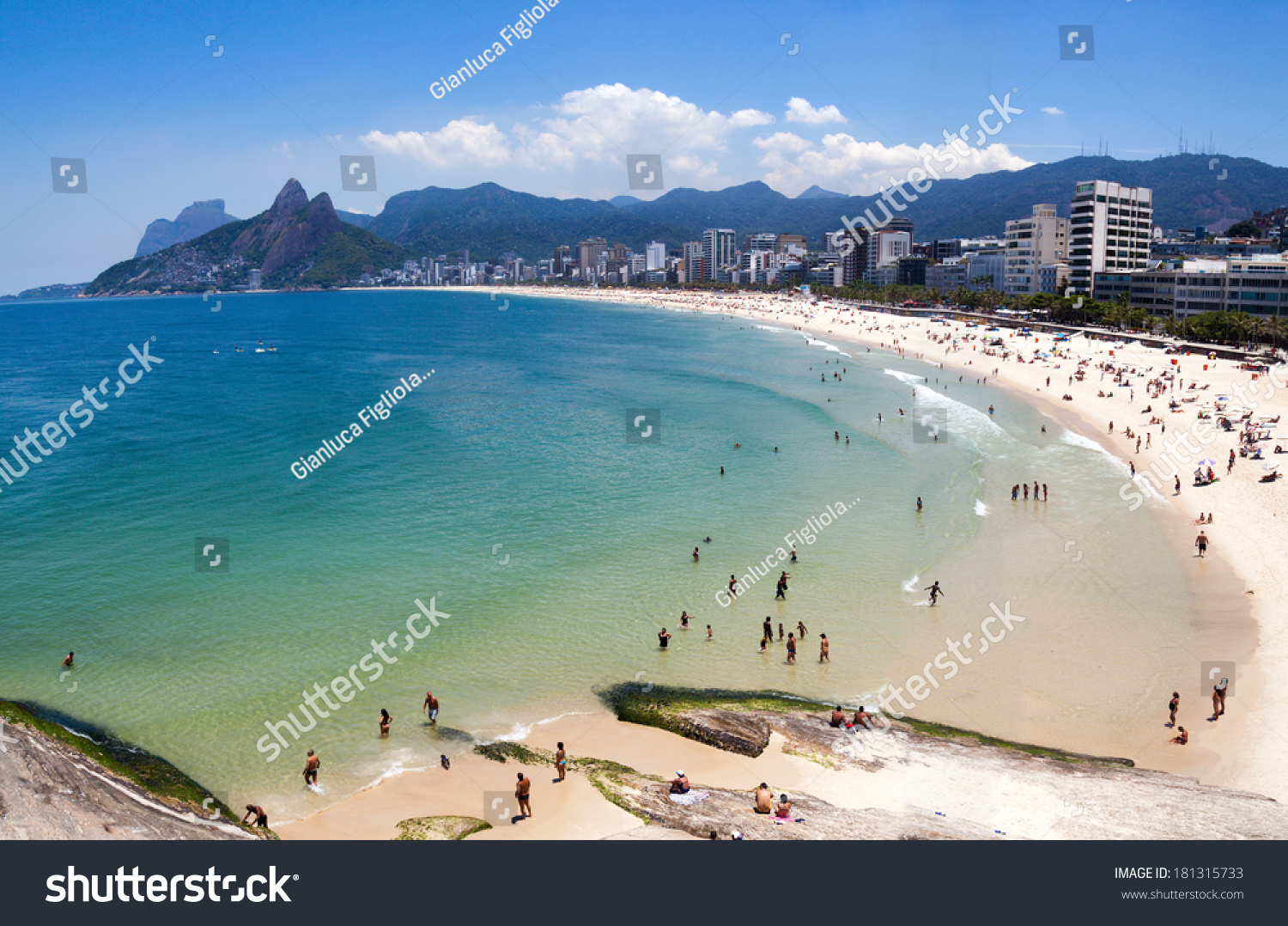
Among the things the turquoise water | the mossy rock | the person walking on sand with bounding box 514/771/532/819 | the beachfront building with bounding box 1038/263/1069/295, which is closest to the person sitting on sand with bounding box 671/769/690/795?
the person walking on sand with bounding box 514/771/532/819

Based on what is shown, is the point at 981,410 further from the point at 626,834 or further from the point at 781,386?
the point at 626,834

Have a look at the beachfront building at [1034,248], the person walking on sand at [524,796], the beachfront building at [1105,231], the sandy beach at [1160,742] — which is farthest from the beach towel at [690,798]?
the beachfront building at [1034,248]

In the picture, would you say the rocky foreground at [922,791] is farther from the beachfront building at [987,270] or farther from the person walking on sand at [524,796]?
the beachfront building at [987,270]

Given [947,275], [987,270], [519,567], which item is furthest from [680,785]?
[947,275]

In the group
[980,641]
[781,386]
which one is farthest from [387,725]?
[781,386]

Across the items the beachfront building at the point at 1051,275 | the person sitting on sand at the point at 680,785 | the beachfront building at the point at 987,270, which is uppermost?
the beachfront building at the point at 987,270

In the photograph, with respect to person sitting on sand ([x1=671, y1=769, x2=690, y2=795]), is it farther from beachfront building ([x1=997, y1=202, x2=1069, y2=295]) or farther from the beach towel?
beachfront building ([x1=997, y1=202, x2=1069, y2=295])

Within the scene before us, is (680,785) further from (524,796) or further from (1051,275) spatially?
(1051,275)
